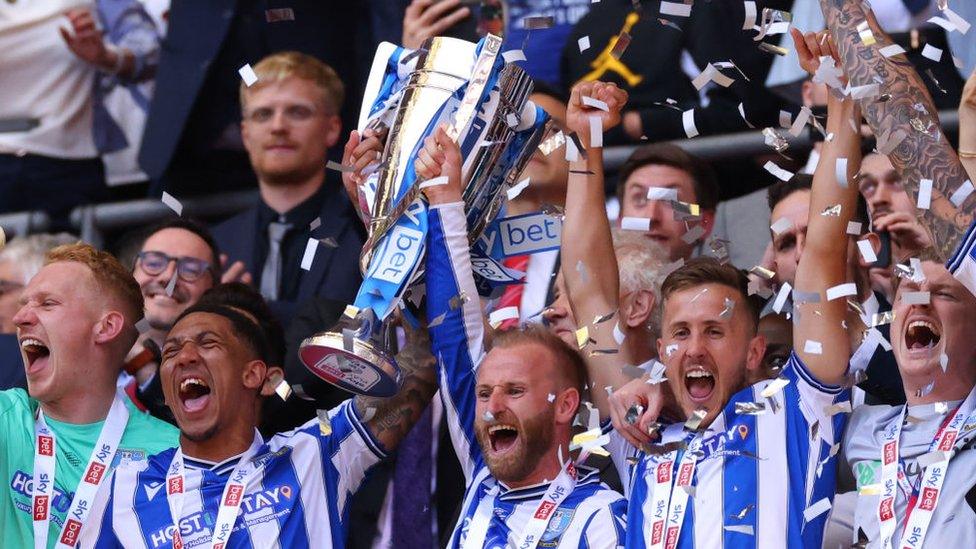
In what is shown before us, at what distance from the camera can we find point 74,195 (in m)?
8.01

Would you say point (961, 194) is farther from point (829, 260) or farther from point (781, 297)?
point (781, 297)

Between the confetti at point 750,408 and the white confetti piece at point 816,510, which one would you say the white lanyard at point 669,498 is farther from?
the white confetti piece at point 816,510

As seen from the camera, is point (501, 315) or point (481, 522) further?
point (501, 315)

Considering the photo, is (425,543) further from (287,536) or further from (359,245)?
(359,245)

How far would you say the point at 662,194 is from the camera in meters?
6.01

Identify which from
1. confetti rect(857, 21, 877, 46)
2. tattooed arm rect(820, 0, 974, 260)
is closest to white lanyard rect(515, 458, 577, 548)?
tattooed arm rect(820, 0, 974, 260)

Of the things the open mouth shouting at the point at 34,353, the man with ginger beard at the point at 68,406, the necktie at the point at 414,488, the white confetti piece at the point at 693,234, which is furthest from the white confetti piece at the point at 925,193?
the open mouth shouting at the point at 34,353

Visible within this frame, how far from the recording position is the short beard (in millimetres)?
5449

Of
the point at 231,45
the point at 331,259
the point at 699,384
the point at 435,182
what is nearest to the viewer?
the point at 699,384

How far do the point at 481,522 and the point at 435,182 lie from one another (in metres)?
0.95

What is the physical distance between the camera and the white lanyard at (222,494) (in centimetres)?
555

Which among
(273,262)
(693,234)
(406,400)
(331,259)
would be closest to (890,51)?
(693,234)

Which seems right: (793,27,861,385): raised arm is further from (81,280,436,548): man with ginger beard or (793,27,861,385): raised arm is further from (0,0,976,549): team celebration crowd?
(81,280,436,548): man with ginger beard

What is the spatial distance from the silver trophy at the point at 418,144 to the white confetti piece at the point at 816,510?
1.14 m
